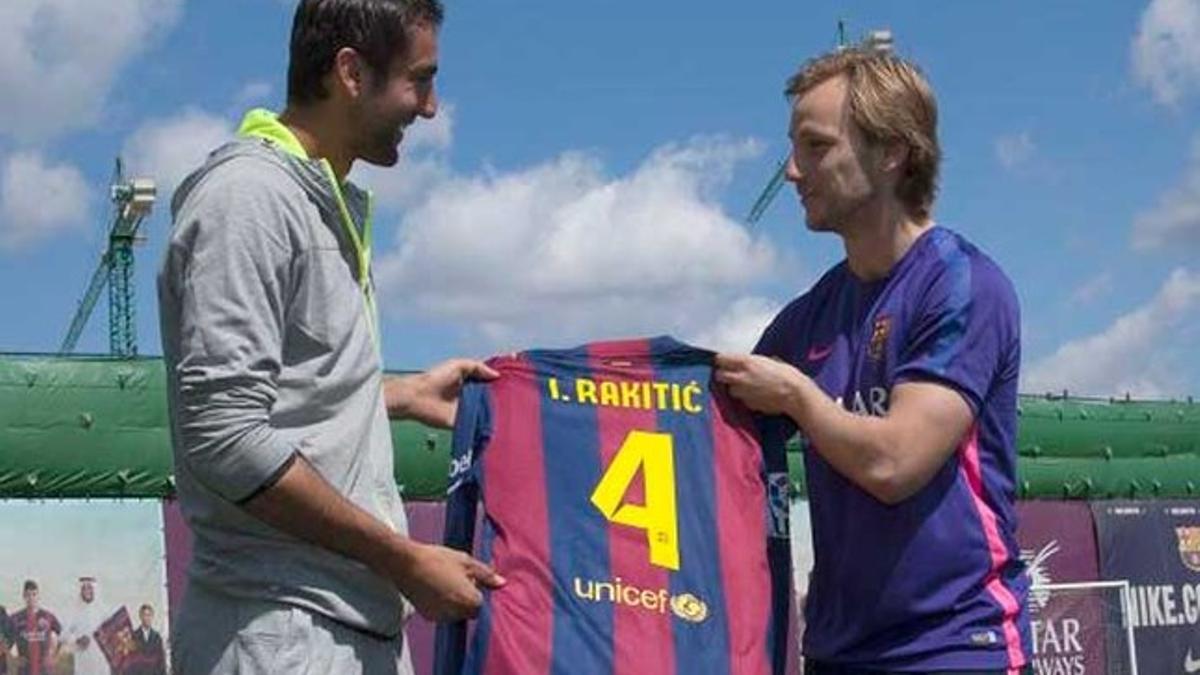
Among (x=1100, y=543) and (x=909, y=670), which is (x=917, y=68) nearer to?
(x=909, y=670)

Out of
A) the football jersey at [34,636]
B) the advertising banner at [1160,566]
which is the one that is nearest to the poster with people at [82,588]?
the football jersey at [34,636]

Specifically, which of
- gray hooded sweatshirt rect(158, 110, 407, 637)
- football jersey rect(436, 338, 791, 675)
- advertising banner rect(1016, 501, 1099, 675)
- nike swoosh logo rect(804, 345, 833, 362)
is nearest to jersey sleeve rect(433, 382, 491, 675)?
football jersey rect(436, 338, 791, 675)

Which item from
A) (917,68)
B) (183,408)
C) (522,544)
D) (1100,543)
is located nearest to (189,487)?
(183,408)

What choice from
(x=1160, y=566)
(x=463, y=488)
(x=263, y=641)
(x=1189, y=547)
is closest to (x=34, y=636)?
(x=463, y=488)

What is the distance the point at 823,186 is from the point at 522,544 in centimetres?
87

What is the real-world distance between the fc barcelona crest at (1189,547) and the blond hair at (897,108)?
1243 cm

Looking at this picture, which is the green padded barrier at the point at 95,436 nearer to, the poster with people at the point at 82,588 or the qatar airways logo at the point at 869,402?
the poster with people at the point at 82,588

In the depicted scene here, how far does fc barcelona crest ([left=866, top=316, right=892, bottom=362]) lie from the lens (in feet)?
9.73

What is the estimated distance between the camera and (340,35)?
2.67 meters

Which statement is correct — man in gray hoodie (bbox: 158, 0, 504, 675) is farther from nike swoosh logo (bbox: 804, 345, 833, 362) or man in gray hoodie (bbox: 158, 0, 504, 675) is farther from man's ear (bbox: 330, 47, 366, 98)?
nike swoosh logo (bbox: 804, 345, 833, 362)

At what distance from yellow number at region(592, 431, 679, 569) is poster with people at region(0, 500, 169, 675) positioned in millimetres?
6394

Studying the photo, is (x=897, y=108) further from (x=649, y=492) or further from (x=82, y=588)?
(x=82, y=588)

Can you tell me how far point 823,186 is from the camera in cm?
307

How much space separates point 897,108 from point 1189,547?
12665mm
